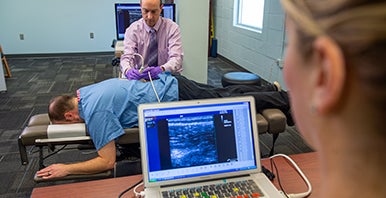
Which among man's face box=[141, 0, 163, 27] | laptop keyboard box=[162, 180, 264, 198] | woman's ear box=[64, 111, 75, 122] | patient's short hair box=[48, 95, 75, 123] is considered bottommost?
laptop keyboard box=[162, 180, 264, 198]

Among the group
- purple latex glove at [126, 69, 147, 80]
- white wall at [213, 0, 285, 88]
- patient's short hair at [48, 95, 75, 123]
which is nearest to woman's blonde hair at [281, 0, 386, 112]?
patient's short hair at [48, 95, 75, 123]

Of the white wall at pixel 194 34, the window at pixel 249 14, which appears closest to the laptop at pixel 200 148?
the white wall at pixel 194 34

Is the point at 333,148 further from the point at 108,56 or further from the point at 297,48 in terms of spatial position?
the point at 108,56

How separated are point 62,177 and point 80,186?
411 millimetres

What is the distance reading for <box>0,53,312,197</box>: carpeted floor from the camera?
252 centimetres

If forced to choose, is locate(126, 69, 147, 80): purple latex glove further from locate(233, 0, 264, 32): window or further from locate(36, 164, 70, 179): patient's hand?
locate(233, 0, 264, 32): window

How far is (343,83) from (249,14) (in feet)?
17.6

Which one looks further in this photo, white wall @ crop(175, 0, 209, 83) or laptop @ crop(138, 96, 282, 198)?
white wall @ crop(175, 0, 209, 83)

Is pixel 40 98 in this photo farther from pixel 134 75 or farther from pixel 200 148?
pixel 200 148

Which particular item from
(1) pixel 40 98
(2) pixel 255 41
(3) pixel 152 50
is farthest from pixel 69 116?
(2) pixel 255 41

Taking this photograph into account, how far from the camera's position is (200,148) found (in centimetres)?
111

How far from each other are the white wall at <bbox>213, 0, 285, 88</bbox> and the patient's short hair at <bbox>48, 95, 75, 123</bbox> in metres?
2.32

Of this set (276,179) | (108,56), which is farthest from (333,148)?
(108,56)

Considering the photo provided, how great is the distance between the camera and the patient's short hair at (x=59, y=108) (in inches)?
69.6
